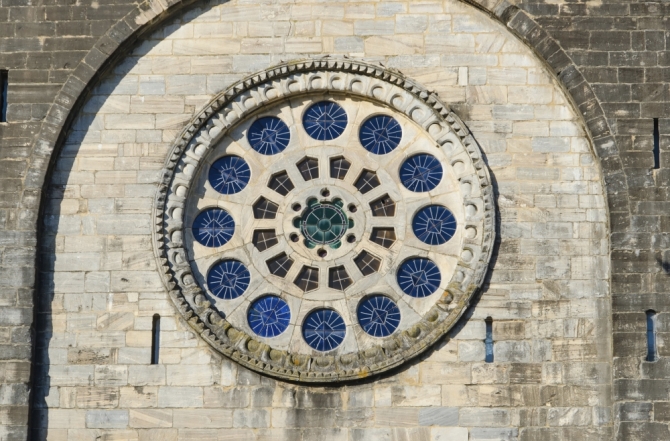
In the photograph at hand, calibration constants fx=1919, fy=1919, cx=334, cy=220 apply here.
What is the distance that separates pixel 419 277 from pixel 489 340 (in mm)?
1364

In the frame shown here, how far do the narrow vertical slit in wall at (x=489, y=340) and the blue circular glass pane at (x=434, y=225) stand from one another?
136 centimetres

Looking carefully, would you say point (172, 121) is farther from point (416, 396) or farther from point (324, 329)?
point (416, 396)

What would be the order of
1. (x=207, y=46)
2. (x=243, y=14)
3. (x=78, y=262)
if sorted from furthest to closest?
1. (x=243, y=14)
2. (x=207, y=46)
3. (x=78, y=262)

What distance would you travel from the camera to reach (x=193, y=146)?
2734cm

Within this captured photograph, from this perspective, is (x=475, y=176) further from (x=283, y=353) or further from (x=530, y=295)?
(x=283, y=353)

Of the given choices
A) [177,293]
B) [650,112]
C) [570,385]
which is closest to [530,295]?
[570,385]

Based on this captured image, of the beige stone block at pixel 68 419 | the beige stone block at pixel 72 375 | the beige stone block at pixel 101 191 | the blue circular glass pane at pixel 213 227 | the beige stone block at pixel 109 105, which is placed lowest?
the beige stone block at pixel 68 419

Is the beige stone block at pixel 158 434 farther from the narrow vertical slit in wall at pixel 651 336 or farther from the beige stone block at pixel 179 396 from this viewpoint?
the narrow vertical slit in wall at pixel 651 336

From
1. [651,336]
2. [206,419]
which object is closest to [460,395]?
[651,336]

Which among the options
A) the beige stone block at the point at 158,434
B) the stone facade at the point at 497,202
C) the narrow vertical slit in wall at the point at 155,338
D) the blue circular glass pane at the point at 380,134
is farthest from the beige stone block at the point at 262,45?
the beige stone block at the point at 158,434

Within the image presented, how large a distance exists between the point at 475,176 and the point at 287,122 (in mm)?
2851

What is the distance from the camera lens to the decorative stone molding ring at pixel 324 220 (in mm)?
26594

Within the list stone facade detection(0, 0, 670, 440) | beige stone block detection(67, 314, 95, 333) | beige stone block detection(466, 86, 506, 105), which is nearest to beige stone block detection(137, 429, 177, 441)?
stone facade detection(0, 0, 670, 440)

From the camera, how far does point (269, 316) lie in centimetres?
2684
